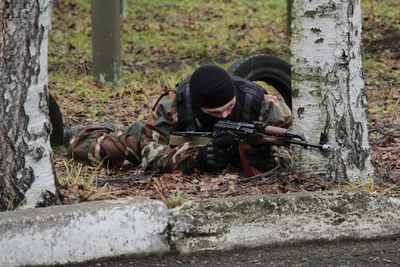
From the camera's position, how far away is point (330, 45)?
4.53m

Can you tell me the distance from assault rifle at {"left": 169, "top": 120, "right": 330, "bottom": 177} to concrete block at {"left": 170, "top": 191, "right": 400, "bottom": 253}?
0.47 metres

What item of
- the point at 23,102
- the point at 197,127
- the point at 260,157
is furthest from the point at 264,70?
the point at 23,102

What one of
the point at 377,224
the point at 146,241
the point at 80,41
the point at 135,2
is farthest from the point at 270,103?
the point at 135,2

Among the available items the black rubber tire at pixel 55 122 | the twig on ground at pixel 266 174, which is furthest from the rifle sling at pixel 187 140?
the black rubber tire at pixel 55 122

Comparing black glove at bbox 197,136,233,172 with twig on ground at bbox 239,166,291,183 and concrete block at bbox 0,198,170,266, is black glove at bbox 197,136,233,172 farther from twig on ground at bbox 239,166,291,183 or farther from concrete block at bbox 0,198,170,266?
concrete block at bbox 0,198,170,266

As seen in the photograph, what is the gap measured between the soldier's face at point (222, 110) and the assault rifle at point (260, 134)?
0.43ft

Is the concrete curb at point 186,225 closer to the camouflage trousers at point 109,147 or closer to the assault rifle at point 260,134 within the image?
the assault rifle at point 260,134

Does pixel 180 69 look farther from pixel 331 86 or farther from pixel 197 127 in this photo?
pixel 331 86

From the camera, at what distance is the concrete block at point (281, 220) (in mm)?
3920

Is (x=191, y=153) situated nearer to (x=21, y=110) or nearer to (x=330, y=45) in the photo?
(x=330, y=45)

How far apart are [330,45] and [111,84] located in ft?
16.3

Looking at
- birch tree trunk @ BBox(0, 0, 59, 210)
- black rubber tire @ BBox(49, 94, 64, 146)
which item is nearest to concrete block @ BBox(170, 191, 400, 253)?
birch tree trunk @ BBox(0, 0, 59, 210)

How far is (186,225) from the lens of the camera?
3.91 meters

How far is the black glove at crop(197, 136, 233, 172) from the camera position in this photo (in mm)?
5199
